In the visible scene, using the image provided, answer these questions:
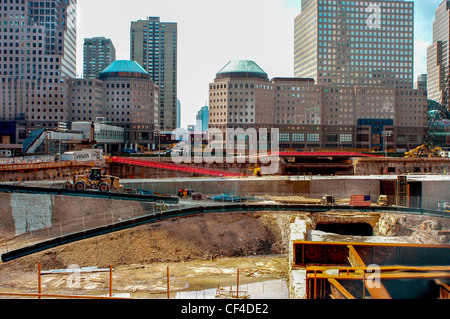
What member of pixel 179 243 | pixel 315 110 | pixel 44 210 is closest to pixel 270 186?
pixel 179 243

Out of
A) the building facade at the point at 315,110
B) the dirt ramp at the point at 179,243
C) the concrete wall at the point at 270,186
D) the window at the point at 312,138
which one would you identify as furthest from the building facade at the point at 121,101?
the dirt ramp at the point at 179,243

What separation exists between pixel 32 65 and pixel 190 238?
126 m

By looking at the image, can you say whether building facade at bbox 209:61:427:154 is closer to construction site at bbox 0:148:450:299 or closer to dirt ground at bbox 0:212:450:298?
construction site at bbox 0:148:450:299

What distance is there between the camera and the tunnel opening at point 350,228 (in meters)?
42.1

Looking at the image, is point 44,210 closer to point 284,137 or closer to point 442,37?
point 284,137

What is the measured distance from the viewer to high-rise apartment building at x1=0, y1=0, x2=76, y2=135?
440 feet

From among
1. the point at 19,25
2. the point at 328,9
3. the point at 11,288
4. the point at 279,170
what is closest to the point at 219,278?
the point at 11,288

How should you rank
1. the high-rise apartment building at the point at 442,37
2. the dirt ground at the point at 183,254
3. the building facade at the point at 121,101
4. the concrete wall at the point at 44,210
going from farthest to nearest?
the building facade at the point at 121,101, the high-rise apartment building at the point at 442,37, the concrete wall at the point at 44,210, the dirt ground at the point at 183,254

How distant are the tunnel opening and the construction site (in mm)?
105

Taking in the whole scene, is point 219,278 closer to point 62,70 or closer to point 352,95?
point 62,70

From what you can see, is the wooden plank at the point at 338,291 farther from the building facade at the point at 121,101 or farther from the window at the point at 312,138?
the window at the point at 312,138

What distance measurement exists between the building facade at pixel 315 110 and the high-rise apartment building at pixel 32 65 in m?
55.7

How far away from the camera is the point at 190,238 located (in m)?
38.0

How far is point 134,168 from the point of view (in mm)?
70312
